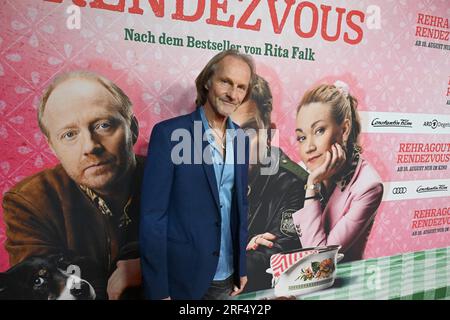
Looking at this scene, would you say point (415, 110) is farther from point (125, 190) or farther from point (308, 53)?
point (125, 190)

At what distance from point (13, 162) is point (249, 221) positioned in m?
Answer: 1.37

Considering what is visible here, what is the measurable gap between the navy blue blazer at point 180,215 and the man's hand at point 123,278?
32 cm

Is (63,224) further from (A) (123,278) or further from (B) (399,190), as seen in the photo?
(B) (399,190)

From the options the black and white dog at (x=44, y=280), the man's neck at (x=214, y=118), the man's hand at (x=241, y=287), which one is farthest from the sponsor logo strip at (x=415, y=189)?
the black and white dog at (x=44, y=280)

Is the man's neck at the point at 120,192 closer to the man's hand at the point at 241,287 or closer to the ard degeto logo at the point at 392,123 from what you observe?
the man's hand at the point at 241,287

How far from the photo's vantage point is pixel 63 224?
6.66 feet

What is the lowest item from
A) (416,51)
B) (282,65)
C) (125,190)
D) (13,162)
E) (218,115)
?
(125,190)

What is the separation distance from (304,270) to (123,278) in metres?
1.19

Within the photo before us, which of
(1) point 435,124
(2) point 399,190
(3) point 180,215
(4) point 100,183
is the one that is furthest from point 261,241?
(1) point 435,124

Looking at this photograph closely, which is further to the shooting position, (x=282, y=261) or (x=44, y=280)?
(x=282, y=261)

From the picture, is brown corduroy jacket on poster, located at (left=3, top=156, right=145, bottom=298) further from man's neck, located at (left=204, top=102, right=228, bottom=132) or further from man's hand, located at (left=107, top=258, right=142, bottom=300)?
man's neck, located at (left=204, top=102, right=228, bottom=132)

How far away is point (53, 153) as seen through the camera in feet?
6.51

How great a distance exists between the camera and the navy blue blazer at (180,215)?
5.92 feet
